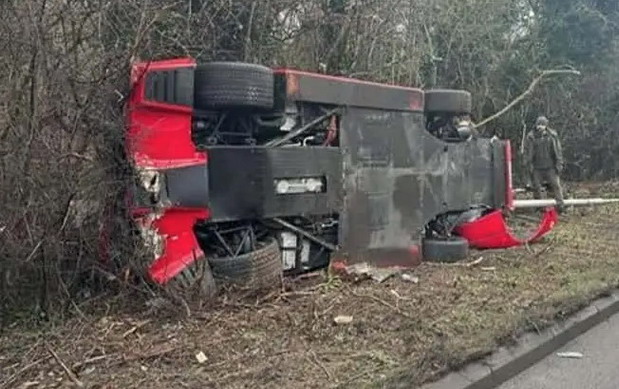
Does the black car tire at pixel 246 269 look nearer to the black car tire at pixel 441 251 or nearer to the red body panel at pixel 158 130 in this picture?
the red body panel at pixel 158 130

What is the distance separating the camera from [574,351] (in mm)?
6078

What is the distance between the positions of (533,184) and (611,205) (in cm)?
171

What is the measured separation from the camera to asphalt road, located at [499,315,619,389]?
5.26 meters

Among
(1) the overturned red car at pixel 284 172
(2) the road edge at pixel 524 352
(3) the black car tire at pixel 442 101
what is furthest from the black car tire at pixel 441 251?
(2) the road edge at pixel 524 352

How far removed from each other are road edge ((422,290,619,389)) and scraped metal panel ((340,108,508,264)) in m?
2.08

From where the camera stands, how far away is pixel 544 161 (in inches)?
608

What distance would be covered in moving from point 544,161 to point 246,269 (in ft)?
33.9

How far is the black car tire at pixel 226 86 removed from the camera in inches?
255

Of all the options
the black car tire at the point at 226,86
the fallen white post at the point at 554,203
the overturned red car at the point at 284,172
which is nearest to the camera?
the overturned red car at the point at 284,172

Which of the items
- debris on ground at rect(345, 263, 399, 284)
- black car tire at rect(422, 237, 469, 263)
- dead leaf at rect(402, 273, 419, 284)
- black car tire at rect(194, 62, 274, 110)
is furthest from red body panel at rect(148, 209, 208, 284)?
black car tire at rect(422, 237, 469, 263)

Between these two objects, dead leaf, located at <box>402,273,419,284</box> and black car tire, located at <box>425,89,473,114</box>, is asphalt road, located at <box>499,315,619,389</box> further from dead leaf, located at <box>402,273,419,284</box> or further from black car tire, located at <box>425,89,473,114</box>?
black car tire, located at <box>425,89,473,114</box>

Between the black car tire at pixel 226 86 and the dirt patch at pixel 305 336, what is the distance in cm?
155

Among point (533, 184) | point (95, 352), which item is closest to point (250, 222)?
point (95, 352)

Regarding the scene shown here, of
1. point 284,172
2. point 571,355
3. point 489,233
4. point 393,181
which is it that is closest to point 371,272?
point 393,181
